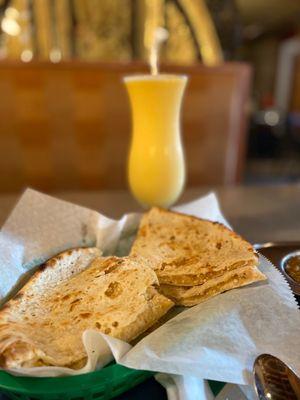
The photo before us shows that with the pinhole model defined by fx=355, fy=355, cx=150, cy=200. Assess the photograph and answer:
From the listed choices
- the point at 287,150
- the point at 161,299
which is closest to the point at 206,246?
the point at 161,299

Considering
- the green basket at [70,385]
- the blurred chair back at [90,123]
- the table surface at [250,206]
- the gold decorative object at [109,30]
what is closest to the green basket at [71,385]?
the green basket at [70,385]

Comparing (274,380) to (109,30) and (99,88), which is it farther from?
(109,30)

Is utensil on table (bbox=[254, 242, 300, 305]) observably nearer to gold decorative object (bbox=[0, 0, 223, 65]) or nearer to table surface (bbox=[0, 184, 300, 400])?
table surface (bbox=[0, 184, 300, 400])

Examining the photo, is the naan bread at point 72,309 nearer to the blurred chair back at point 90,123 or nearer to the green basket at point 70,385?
the green basket at point 70,385

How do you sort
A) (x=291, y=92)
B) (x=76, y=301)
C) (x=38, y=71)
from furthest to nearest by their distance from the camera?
(x=291, y=92) < (x=38, y=71) < (x=76, y=301)

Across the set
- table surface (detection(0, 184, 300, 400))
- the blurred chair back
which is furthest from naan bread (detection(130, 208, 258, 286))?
the blurred chair back

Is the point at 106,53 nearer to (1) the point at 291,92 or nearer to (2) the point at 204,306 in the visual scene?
(2) the point at 204,306
